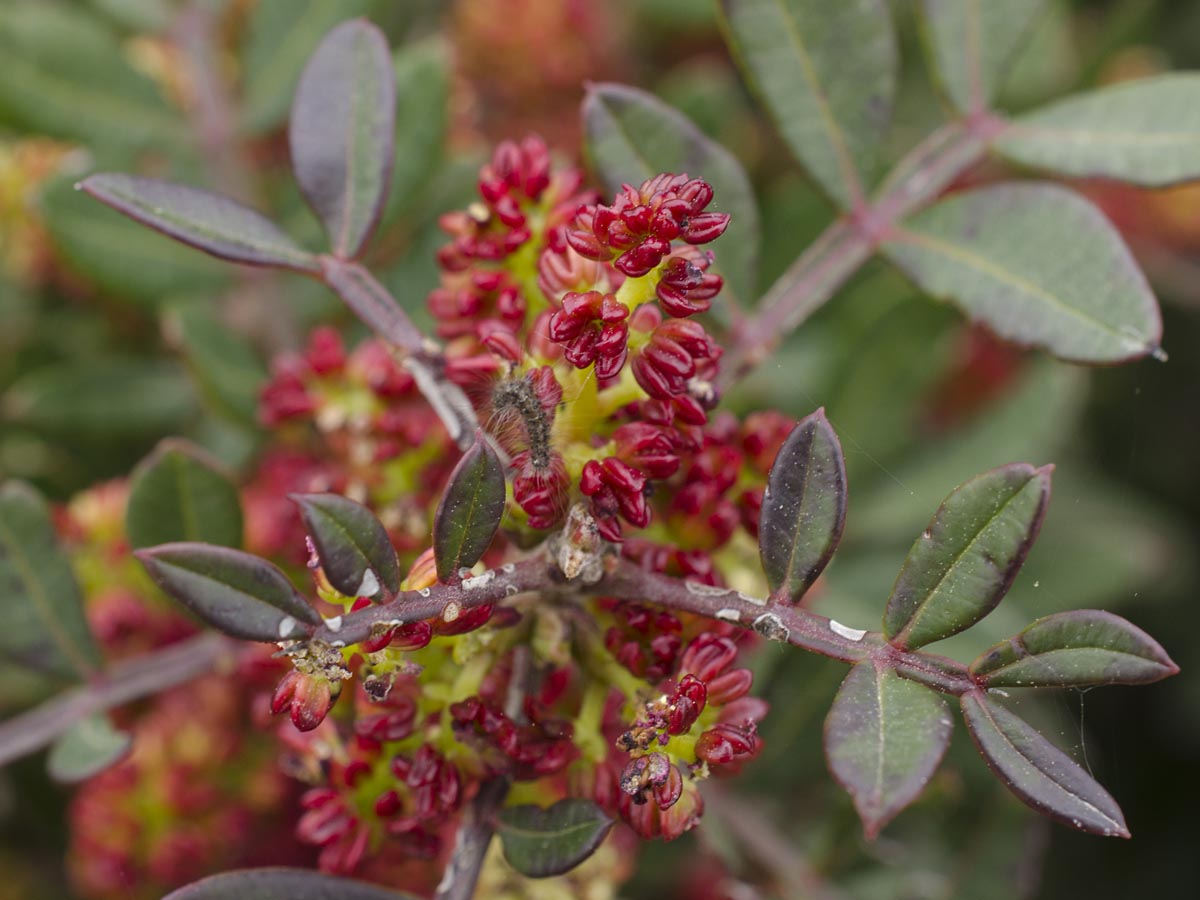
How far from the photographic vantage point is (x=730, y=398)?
1.62 meters

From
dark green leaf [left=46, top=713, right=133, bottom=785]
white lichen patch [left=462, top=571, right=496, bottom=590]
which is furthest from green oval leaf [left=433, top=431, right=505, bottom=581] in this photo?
dark green leaf [left=46, top=713, right=133, bottom=785]

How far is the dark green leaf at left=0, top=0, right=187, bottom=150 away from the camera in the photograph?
166cm

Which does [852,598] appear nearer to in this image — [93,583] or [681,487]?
[681,487]

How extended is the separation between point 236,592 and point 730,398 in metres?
0.88

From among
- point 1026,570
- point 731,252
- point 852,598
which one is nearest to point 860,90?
point 731,252

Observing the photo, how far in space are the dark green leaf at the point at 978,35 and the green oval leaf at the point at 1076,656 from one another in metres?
0.76

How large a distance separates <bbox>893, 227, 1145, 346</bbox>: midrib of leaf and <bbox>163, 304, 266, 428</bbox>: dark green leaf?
2.86 ft

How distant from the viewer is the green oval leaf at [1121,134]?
1281mm

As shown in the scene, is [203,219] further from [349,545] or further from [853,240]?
[853,240]

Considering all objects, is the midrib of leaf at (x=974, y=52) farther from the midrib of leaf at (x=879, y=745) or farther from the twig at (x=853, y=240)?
the midrib of leaf at (x=879, y=745)

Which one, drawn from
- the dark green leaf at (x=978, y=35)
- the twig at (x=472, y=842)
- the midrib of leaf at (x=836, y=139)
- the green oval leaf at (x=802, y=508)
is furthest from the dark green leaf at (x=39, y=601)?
the dark green leaf at (x=978, y=35)

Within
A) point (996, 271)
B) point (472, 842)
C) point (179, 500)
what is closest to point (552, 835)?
point (472, 842)

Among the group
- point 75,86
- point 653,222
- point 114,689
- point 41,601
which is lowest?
point 114,689

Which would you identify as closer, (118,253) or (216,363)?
(216,363)
